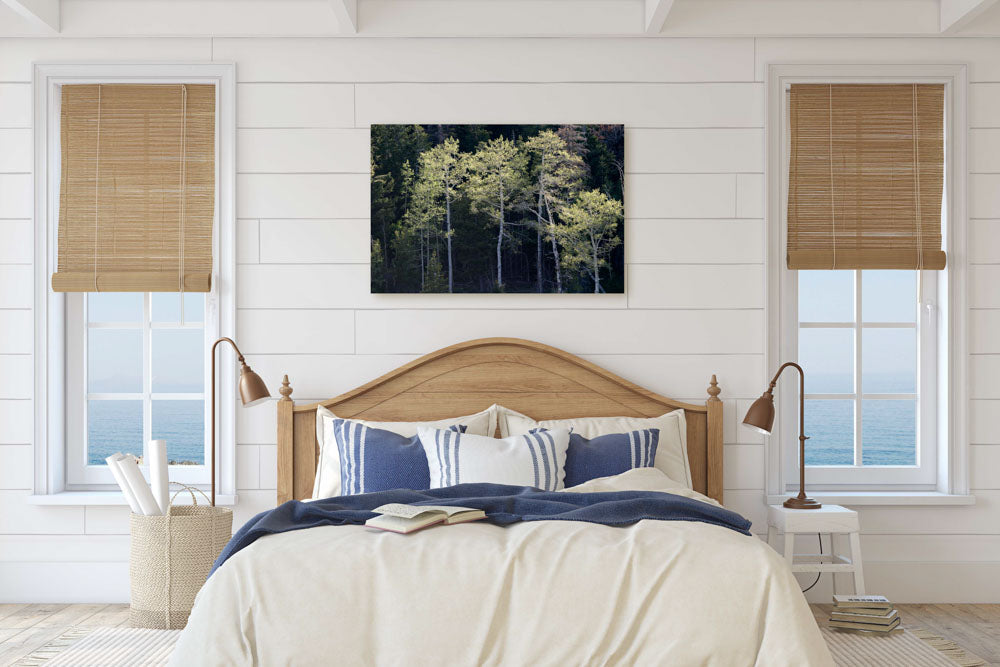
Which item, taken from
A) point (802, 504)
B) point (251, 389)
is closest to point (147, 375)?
point (251, 389)

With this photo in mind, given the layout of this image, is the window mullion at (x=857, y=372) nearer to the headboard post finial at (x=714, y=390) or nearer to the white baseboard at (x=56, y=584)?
the headboard post finial at (x=714, y=390)

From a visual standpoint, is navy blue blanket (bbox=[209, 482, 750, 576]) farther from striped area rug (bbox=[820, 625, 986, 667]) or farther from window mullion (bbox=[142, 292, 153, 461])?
window mullion (bbox=[142, 292, 153, 461])

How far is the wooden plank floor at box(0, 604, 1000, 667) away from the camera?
3117mm

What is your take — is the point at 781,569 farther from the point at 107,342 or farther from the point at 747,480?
the point at 107,342

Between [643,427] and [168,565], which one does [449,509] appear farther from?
[168,565]

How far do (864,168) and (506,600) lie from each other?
107 inches

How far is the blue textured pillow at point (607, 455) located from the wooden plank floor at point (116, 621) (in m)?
1.12

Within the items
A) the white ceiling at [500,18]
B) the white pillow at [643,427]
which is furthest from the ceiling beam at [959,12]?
the white pillow at [643,427]

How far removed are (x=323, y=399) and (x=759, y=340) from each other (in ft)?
6.63

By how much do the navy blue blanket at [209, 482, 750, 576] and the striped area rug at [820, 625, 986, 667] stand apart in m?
0.82

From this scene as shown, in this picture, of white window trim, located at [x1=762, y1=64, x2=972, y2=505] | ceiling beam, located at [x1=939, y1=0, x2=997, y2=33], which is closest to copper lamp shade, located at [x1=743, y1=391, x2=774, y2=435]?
white window trim, located at [x1=762, y1=64, x2=972, y2=505]

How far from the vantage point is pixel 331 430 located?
351 cm

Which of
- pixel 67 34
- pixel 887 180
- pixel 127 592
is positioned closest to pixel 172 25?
pixel 67 34

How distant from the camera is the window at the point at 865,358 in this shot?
12.5 ft
